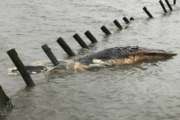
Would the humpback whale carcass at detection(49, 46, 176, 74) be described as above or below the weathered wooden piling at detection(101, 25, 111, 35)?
above

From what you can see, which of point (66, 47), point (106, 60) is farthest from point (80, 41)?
point (106, 60)

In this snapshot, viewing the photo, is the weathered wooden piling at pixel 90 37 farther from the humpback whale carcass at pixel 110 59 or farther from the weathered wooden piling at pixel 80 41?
→ the humpback whale carcass at pixel 110 59

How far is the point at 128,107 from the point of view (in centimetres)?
1184

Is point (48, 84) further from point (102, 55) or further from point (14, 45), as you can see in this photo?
point (14, 45)

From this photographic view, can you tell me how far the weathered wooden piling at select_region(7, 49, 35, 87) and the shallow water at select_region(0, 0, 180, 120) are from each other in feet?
0.83

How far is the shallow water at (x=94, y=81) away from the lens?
455 inches

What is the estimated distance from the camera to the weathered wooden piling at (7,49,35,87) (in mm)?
13117

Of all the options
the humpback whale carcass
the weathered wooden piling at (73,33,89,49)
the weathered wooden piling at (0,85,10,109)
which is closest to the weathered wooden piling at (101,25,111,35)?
Result: the weathered wooden piling at (73,33,89,49)

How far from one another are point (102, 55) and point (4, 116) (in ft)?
19.6

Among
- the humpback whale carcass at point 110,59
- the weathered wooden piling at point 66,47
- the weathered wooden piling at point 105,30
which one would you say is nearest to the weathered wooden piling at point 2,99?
the humpback whale carcass at point 110,59

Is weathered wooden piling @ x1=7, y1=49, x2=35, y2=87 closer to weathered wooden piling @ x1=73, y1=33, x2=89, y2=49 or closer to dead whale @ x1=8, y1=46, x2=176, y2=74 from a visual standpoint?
dead whale @ x1=8, y1=46, x2=176, y2=74

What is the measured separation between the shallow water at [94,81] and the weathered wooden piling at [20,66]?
25 centimetres

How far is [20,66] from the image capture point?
13320 millimetres

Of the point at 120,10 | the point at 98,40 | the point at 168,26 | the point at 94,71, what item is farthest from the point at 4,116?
the point at 120,10
